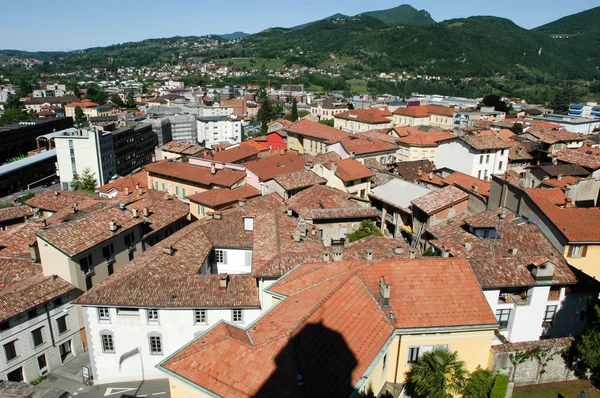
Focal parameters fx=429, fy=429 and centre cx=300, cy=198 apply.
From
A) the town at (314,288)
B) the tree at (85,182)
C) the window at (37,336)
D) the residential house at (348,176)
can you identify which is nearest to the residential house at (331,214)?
the town at (314,288)

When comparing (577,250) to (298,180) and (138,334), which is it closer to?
(298,180)

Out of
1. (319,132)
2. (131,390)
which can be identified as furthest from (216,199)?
(319,132)

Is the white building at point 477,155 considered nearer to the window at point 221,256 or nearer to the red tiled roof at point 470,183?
the red tiled roof at point 470,183

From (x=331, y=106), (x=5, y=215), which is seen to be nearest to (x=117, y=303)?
(x=5, y=215)

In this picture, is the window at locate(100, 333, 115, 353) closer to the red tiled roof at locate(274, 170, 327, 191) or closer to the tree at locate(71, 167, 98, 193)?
the red tiled roof at locate(274, 170, 327, 191)

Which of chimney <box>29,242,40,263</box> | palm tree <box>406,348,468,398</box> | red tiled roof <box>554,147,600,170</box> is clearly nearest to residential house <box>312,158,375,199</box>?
red tiled roof <box>554,147,600,170</box>
